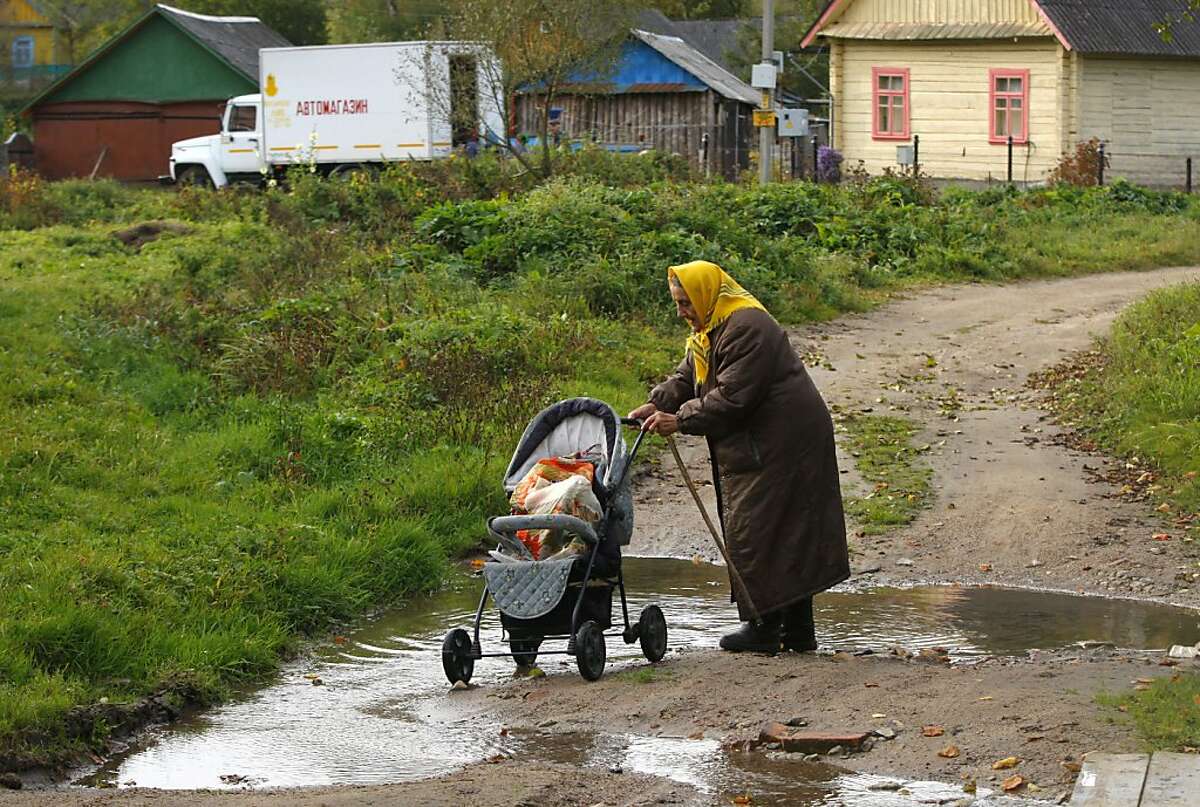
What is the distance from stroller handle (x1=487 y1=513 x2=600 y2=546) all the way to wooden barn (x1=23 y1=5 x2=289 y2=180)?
42049 millimetres

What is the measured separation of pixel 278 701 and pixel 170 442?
468cm

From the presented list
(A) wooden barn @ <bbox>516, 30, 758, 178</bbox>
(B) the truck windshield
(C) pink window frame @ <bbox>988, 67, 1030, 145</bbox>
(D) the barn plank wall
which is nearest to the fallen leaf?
(C) pink window frame @ <bbox>988, 67, 1030, 145</bbox>

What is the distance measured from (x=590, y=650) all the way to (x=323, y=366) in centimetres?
747

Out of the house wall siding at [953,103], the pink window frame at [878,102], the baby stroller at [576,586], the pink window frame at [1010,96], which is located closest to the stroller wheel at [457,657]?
the baby stroller at [576,586]

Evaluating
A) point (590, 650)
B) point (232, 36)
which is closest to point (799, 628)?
point (590, 650)

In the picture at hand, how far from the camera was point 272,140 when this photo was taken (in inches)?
1481

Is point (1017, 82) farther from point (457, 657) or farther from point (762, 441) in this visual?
point (457, 657)

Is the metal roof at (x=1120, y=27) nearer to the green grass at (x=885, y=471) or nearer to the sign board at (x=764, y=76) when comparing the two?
the sign board at (x=764, y=76)

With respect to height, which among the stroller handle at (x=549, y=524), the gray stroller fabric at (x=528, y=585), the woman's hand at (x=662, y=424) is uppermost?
the woman's hand at (x=662, y=424)

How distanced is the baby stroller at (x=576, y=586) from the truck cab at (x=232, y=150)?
31025mm

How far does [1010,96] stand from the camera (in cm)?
3634

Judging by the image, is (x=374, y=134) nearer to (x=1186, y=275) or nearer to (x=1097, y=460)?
(x=1186, y=275)

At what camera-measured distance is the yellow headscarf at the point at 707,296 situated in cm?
766

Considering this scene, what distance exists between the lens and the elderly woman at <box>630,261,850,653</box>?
7.64 metres
